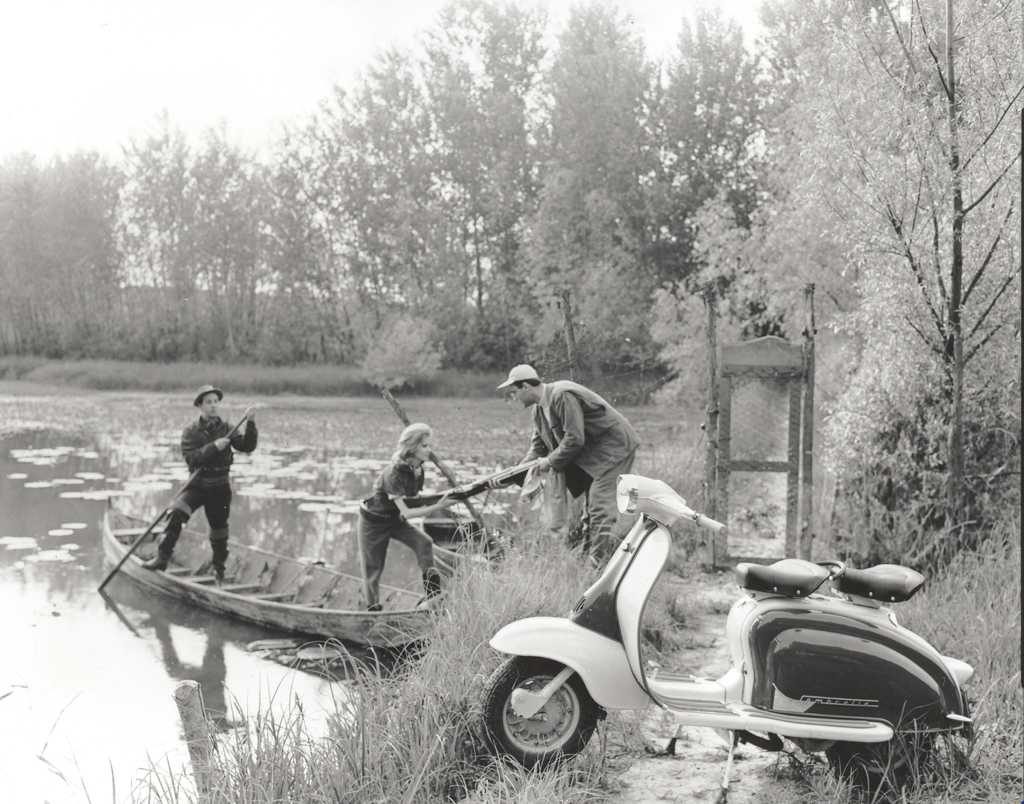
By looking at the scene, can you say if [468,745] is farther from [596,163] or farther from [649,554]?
[596,163]

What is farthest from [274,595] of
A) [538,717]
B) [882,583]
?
[882,583]

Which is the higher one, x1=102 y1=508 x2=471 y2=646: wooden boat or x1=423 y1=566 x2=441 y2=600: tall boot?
x1=423 y1=566 x2=441 y2=600: tall boot

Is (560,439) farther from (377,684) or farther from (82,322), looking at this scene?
(82,322)

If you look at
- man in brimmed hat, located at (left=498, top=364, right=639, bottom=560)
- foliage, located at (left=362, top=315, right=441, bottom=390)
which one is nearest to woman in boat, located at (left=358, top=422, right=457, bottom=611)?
man in brimmed hat, located at (left=498, top=364, right=639, bottom=560)

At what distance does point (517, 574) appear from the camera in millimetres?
5902

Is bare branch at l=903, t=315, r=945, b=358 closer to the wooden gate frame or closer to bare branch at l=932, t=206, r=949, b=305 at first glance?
bare branch at l=932, t=206, r=949, b=305

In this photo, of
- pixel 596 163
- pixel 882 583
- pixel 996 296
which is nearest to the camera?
pixel 882 583

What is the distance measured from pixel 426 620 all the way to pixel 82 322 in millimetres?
28427

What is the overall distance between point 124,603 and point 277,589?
4.51 feet

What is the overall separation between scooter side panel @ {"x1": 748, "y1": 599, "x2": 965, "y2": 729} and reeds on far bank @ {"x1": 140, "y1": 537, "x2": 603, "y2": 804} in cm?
83

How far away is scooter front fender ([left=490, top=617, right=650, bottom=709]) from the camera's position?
401cm

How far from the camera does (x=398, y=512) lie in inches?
277

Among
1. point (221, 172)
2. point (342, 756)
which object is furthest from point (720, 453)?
point (221, 172)

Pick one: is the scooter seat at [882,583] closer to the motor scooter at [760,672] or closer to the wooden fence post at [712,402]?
the motor scooter at [760,672]
